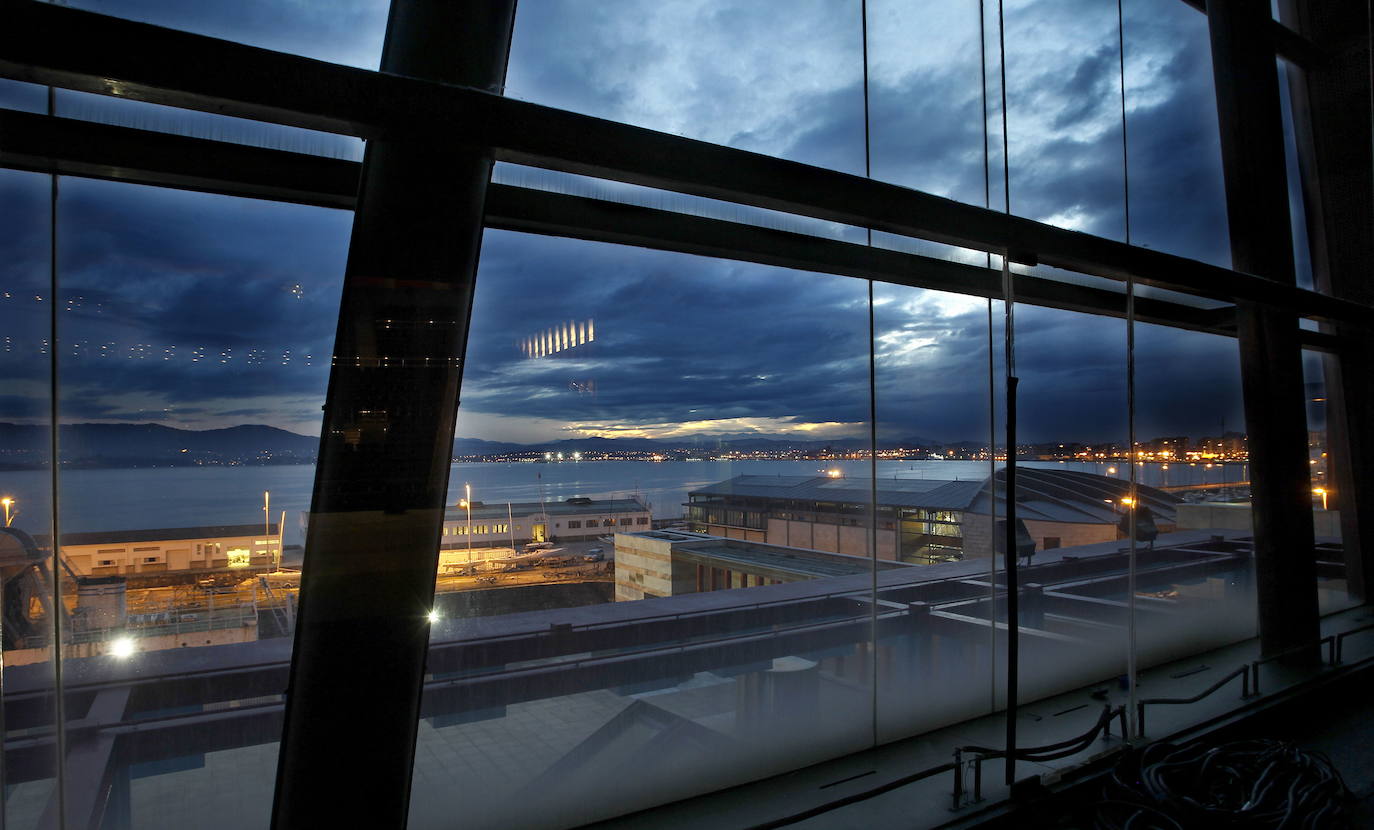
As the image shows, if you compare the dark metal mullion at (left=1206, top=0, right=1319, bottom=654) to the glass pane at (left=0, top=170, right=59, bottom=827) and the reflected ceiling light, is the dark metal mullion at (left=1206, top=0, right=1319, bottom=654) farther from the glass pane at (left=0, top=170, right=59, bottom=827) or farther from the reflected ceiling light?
the glass pane at (left=0, top=170, right=59, bottom=827)

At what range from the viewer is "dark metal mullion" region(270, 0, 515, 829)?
1833 mm

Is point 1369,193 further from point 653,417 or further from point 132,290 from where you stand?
point 132,290

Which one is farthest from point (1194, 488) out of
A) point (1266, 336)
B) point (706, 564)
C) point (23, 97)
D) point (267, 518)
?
point (23, 97)

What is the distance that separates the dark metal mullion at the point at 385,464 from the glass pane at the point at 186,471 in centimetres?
15

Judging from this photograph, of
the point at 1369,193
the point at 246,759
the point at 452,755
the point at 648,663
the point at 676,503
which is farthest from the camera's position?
the point at 1369,193

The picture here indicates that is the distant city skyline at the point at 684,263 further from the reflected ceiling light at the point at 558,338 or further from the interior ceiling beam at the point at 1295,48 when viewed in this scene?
the interior ceiling beam at the point at 1295,48

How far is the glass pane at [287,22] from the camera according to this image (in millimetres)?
1814

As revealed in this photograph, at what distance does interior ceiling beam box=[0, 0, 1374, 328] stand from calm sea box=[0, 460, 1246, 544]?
92 cm

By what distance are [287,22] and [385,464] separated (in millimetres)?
1323

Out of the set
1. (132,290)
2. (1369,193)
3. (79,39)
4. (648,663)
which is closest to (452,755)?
(648,663)

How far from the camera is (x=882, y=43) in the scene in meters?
3.10

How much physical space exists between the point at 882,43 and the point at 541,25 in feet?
5.30

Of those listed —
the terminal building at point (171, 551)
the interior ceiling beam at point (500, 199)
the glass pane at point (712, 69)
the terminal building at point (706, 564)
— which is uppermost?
the glass pane at point (712, 69)

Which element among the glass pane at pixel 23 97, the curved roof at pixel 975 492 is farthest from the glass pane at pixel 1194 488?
the glass pane at pixel 23 97
